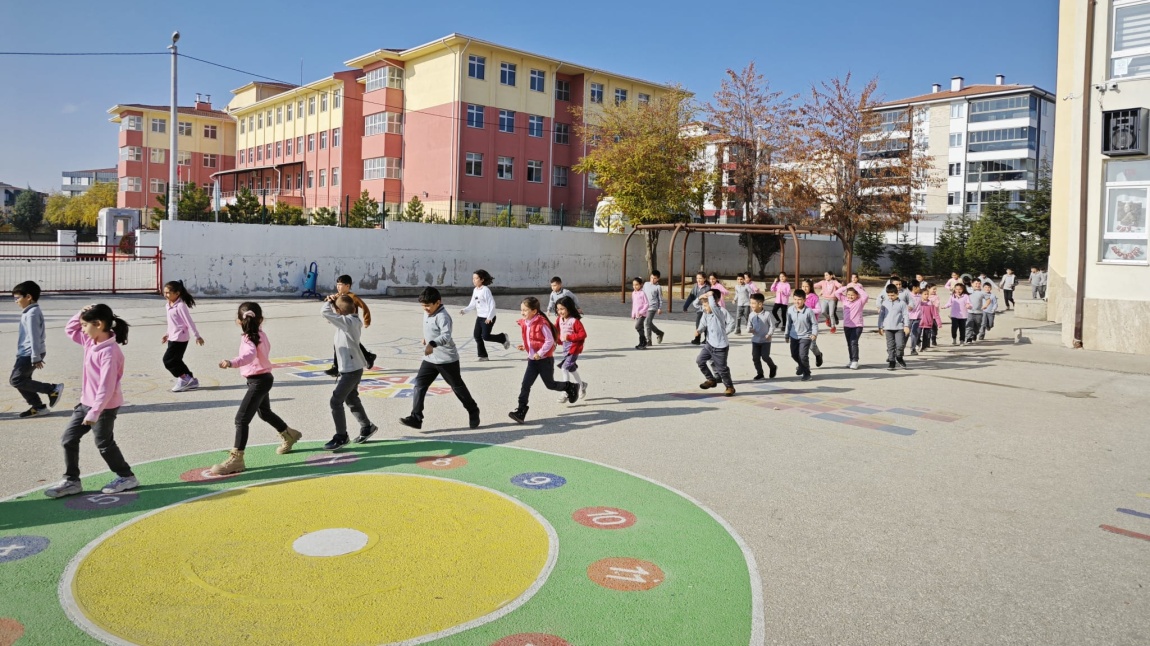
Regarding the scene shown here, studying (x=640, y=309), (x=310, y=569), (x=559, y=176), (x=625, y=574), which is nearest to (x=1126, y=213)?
(x=640, y=309)

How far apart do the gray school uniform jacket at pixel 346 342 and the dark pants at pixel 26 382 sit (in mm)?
3568

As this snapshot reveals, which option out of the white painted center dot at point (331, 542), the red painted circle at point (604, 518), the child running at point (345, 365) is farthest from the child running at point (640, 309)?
the white painted center dot at point (331, 542)

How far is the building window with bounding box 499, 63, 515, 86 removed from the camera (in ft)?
157

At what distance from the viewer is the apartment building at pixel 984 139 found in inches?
2825

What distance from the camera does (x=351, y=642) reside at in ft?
14.1

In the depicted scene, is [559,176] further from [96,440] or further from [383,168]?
[96,440]

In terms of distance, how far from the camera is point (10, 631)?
4305 millimetres

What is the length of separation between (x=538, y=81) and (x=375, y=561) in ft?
155

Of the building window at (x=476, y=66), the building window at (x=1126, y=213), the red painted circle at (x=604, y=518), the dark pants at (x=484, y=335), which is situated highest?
the building window at (x=476, y=66)

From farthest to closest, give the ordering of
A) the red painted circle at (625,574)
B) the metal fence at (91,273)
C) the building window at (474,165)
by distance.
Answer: the building window at (474,165) < the metal fence at (91,273) < the red painted circle at (625,574)

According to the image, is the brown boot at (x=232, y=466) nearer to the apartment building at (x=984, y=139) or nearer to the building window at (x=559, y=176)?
the building window at (x=559, y=176)

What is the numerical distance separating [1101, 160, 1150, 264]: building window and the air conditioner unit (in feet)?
1.43

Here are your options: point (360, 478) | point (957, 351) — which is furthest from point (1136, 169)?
point (360, 478)

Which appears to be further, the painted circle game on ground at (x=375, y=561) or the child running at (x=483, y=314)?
the child running at (x=483, y=314)
